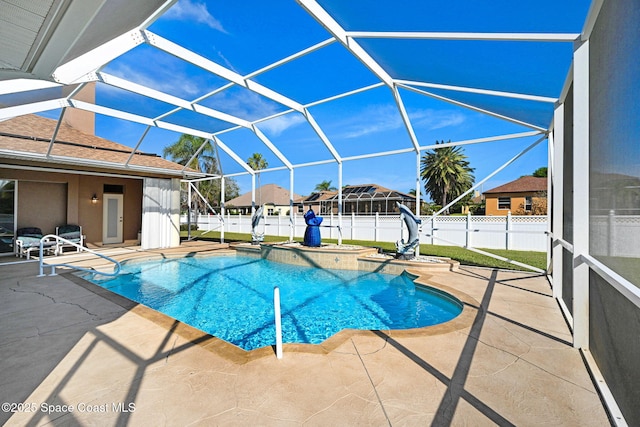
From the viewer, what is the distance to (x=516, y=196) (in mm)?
27625

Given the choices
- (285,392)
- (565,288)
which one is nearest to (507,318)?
(565,288)

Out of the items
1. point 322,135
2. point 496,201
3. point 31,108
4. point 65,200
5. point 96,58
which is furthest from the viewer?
point 496,201

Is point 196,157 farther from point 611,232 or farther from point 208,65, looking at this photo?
point 611,232

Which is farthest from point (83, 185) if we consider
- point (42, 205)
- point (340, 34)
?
point (340, 34)

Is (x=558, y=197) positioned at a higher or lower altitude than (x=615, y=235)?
higher

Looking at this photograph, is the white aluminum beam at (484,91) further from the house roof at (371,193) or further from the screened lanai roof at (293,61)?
the house roof at (371,193)

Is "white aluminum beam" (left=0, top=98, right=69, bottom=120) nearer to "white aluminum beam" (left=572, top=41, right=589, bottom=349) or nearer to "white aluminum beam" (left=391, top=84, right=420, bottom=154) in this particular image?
"white aluminum beam" (left=391, top=84, right=420, bottom=154)

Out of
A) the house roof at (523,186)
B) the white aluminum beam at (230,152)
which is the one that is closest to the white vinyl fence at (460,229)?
the white aluminum beam at (230,152)

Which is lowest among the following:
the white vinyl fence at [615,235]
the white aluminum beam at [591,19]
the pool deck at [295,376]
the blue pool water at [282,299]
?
the blue pool water at [282,299]

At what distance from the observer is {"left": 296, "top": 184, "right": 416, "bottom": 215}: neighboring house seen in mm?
30641

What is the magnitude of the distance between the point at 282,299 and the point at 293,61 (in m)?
5.20

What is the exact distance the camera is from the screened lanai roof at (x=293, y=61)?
301 centimetres

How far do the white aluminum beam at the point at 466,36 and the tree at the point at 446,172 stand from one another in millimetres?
29278

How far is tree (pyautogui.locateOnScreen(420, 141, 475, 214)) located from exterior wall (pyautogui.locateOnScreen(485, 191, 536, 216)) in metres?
4.43
